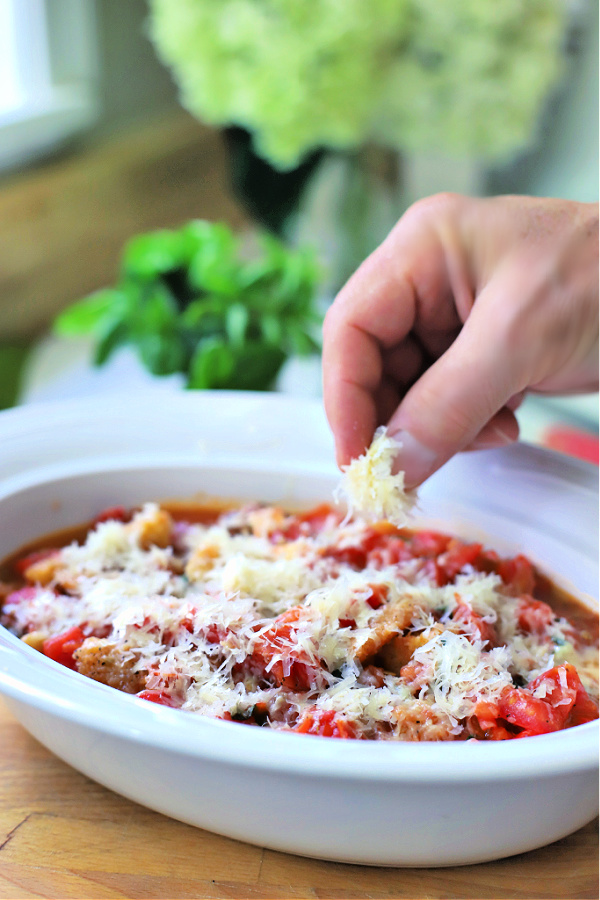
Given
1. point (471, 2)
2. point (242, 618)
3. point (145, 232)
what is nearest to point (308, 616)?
point (242, 618)

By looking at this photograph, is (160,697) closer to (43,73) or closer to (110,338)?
(110,338)

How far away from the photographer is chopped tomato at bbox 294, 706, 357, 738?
75 cm

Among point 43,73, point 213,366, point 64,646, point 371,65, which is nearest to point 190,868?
point 64,646

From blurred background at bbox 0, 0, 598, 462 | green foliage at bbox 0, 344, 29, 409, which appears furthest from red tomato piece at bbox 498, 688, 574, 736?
green foliage at bbox 0, 344, 29, 409

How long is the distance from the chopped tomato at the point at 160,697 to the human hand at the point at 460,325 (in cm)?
36

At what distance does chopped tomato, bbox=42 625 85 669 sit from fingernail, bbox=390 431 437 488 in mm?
395

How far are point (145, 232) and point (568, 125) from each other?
122 centimetres

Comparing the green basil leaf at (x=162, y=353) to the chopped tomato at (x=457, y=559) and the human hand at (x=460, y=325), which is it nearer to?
the human hand at (x=460, y=325)

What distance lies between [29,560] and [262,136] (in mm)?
967

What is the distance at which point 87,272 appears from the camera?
2307mm

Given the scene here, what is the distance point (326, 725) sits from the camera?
762 mm

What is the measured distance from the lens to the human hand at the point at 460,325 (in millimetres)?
834

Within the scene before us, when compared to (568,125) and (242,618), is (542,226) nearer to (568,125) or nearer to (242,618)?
(242,618)

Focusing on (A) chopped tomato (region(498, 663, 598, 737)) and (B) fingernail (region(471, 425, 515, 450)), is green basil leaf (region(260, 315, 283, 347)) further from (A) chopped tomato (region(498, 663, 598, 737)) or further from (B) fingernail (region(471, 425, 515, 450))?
(A) chopped tomato (region(498, 663, 598, 737))
